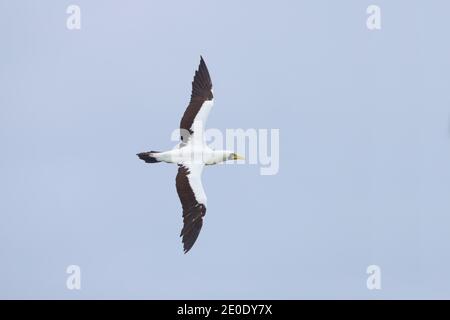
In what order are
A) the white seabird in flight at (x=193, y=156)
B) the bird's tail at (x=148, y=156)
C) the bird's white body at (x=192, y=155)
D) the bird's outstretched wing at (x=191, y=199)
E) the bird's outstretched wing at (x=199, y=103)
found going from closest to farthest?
the bird's outstretched wing at (x=191, y=199), the white seabird in flight at (x=193, y=156), the bird's tail at (x=148, y=156), the bird's white body at (x=192, y=155), the bird's outstretched wing at (x=199, y=103)

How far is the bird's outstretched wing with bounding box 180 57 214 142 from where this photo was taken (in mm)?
33312

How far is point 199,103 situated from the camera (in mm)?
33719

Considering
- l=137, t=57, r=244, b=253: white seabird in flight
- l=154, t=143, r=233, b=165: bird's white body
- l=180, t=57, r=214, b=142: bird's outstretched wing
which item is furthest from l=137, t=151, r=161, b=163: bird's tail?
l=180, t=57, r=214, b=142: bird's outstretched wing

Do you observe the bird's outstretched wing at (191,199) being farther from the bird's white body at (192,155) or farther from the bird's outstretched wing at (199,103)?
the bird's outstretched wing at (199,103)

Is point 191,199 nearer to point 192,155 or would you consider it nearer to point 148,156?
point 192,155

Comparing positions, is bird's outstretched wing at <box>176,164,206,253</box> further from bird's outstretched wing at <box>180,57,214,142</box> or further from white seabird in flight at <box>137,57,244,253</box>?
bird's outstretched wing at <box>180,57,214,142</box>

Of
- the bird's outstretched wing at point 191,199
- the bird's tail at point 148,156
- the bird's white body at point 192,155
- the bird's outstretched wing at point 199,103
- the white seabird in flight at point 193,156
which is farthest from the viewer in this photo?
the bird's outstretched wing at point 199,103

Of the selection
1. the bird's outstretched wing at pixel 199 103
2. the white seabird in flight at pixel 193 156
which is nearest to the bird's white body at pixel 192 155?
the white seabird in flight at pixel 193 156

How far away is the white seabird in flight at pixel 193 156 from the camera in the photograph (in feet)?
107

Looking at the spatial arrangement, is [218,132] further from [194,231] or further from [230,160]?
[194,231]

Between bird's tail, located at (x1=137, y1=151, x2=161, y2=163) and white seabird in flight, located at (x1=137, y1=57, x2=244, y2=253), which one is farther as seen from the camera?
bird's tail, located at (x1=137, y1=151, x2=161, y2=163)

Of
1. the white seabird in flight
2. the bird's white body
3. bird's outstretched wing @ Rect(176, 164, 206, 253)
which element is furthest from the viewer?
the bird's white body
